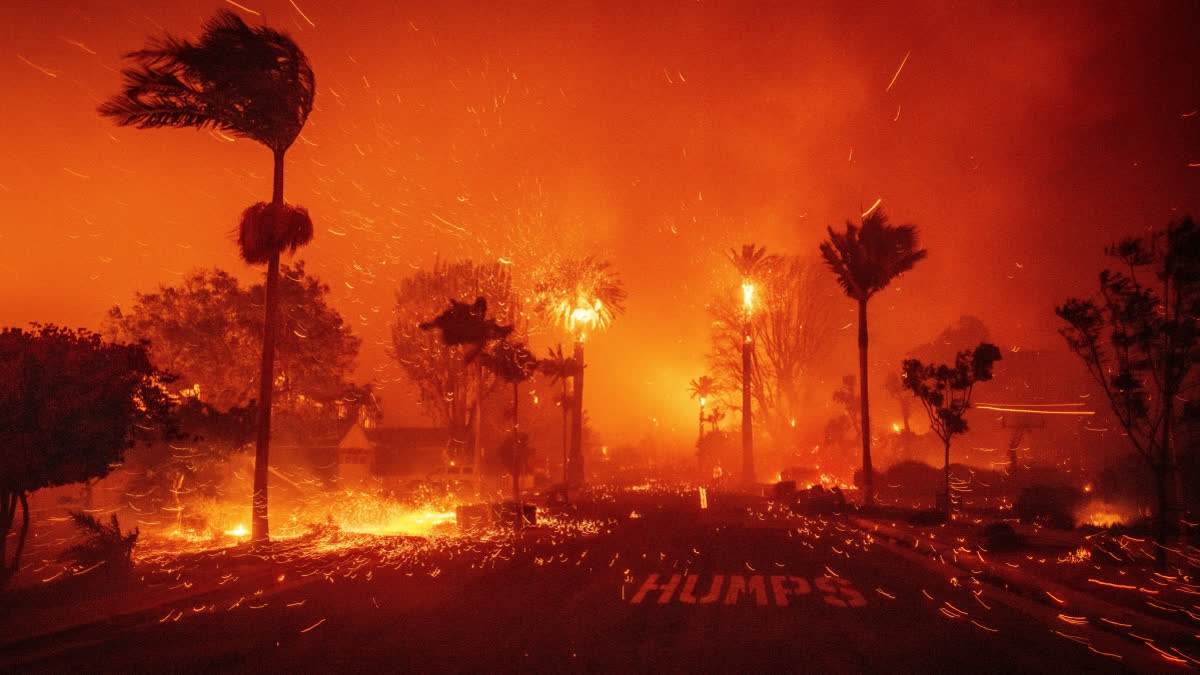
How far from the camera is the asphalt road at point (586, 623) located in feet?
29.8

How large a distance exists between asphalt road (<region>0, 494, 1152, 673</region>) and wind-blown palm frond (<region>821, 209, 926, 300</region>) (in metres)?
20.9

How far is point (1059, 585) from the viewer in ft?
48.9

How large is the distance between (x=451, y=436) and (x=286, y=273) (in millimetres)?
17087

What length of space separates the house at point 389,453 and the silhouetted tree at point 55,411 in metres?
25.4

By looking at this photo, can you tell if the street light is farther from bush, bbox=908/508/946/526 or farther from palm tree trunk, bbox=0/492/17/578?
palm tree trunk, bbox=0/492/17/578

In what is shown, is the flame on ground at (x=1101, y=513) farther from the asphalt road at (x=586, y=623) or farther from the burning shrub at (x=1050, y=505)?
the asphalt road at (x=586, y=623)

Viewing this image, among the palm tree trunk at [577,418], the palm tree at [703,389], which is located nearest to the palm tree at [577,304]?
the palm tree trunk at [577,418]

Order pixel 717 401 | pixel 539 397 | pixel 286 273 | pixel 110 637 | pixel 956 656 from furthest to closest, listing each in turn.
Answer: pixel 717 401 → pixel 539 397 → pixel 286 273 → pixel 110 637 → pixel 956 656

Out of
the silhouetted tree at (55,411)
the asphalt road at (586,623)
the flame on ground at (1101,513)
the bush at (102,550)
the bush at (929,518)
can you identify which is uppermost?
the silhouetted tree at (55,411)

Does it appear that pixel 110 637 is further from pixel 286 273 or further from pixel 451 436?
pixel 451 436

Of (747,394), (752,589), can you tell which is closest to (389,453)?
(747,394)

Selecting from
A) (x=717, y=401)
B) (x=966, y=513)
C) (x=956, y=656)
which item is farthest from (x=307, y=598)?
(x=717, y=401)

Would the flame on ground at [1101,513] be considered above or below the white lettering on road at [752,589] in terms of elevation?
below

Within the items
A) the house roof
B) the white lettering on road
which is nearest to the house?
the house roof
